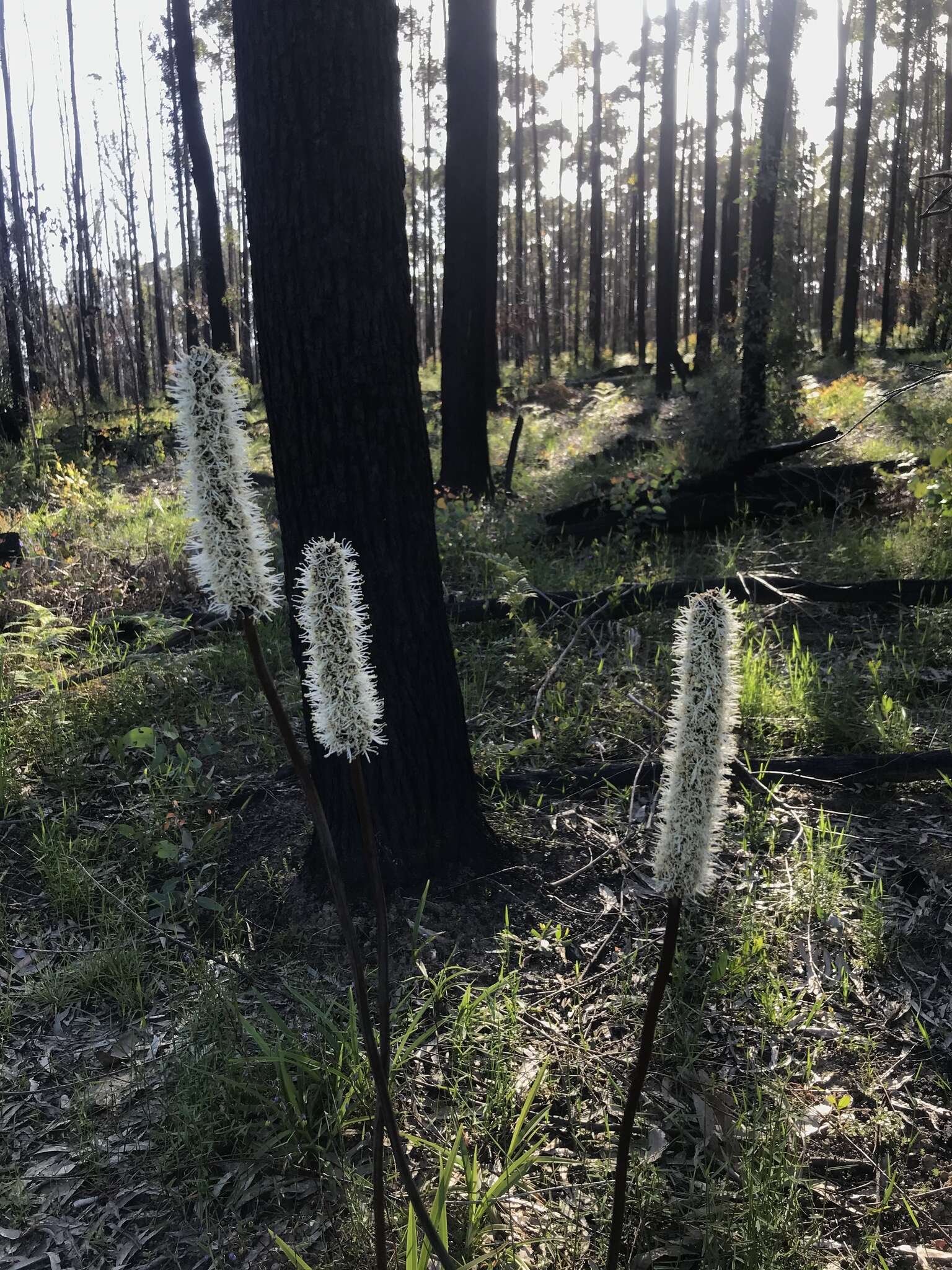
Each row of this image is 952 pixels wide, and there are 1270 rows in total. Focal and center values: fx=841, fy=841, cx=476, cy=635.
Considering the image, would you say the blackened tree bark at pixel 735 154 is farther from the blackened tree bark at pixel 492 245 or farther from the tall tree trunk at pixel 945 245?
the blackened tree bark at pixel 492 245

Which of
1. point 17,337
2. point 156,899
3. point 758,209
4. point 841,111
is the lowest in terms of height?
point 156,899

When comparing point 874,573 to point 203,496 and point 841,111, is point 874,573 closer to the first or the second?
point 203,496

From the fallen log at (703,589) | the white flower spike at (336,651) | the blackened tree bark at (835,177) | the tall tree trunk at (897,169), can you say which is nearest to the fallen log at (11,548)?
the fallen log at (703,589)

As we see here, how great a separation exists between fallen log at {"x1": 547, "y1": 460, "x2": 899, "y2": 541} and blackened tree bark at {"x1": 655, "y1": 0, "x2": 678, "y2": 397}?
35.5 feet

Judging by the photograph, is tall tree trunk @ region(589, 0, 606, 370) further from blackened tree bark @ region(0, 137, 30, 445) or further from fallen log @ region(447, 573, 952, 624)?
fallen log @ region(447, 573, 952, 624)

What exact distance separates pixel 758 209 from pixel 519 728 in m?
8.72

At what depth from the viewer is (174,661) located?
4.57 metres

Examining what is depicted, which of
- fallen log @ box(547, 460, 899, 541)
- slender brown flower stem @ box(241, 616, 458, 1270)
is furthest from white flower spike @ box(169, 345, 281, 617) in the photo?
A: fallen log @ box(547, 460, 899, 541)

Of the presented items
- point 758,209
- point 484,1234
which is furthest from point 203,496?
point 758,209

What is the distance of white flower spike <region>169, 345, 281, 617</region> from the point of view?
127cm

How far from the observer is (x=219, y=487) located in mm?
1290

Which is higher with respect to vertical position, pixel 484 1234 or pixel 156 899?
pixel 156 899

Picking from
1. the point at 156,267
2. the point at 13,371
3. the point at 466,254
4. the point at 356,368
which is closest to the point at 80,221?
the point at 156,267

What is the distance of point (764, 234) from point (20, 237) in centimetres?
1885
